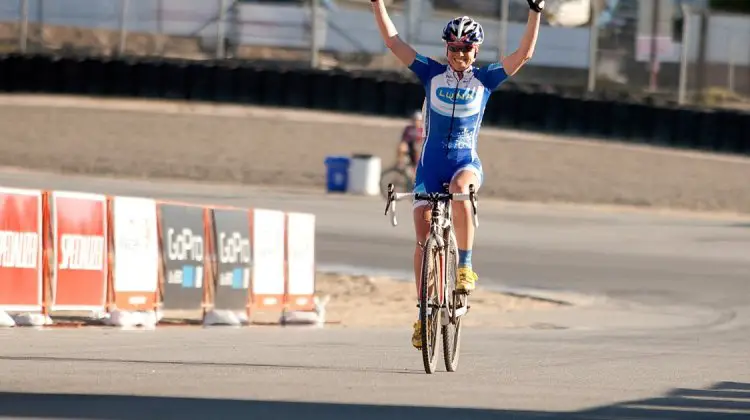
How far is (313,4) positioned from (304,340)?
23493 mm

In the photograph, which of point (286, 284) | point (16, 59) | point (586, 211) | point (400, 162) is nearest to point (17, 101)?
point (16, 59)

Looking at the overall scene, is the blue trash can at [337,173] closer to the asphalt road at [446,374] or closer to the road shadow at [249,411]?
the asphalt road at [446,374]

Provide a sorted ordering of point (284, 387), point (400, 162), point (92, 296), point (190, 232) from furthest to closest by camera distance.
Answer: point (400, 162) < point (190, 232) < point (92, 296) < point (284, 387)

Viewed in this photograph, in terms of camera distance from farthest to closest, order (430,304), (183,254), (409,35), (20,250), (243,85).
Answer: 1. (243,85)
2. (409,35)
3. (183,254)
4. (20,250)
5. (430,304)

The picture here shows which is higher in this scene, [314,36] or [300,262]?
[314,36]

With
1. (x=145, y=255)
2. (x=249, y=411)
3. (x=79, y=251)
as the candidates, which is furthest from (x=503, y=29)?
(x=249, y=411)

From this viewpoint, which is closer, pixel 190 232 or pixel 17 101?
pixel 190 232

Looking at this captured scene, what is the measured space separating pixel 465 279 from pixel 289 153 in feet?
97.1

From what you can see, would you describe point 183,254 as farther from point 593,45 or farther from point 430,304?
point 593,45

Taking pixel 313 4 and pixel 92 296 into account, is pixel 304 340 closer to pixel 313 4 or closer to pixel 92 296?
pixel 92 296

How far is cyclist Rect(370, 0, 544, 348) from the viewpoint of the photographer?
9.40 metres

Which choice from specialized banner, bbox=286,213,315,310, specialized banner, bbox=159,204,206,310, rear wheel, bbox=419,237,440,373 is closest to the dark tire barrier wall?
specialized banner, bbox=286,213,315,310

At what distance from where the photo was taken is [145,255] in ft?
48.8

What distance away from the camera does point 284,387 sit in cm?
800
